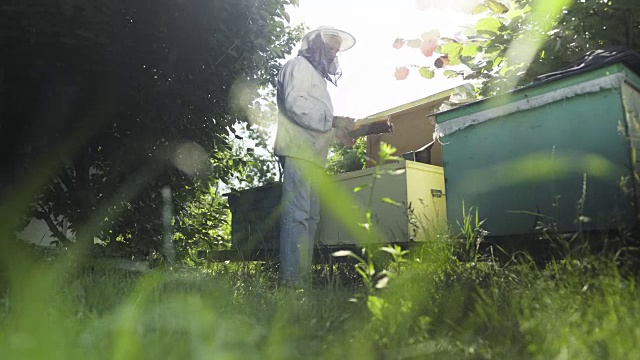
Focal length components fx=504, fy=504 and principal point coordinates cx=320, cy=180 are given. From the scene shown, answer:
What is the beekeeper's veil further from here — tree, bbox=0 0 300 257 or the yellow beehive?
the yellow beehive

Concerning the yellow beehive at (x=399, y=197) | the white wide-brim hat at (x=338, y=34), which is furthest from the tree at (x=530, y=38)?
the yellow beehive at (x=399, y=197)

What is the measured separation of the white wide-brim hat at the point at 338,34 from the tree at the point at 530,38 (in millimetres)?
454

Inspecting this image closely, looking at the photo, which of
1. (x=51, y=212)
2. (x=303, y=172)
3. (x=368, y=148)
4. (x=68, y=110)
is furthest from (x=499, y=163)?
(x=368, y=148)

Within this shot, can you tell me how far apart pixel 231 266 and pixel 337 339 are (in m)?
1.80

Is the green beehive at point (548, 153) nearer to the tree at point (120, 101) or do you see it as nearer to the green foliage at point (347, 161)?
the tree at point (120, 101)

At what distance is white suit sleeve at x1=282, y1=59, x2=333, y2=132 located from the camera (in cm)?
291

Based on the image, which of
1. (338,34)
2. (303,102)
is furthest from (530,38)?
(303,102)

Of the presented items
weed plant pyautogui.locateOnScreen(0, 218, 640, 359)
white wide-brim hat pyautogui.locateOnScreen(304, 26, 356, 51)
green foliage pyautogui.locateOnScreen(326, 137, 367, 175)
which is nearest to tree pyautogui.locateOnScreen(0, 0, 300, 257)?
white wide-brim hat pyautogui.locateOnScreen(304, 26, 356, 51)

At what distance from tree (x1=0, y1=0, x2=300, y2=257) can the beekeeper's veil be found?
41 cm

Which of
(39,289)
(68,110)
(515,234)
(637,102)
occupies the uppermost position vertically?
(68,110)

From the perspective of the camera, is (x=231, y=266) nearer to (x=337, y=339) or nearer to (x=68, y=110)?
(x=68, y=110)

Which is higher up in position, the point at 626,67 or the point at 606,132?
the point at 626,67

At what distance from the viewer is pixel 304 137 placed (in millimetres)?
2959

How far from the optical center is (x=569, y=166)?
227 cm
